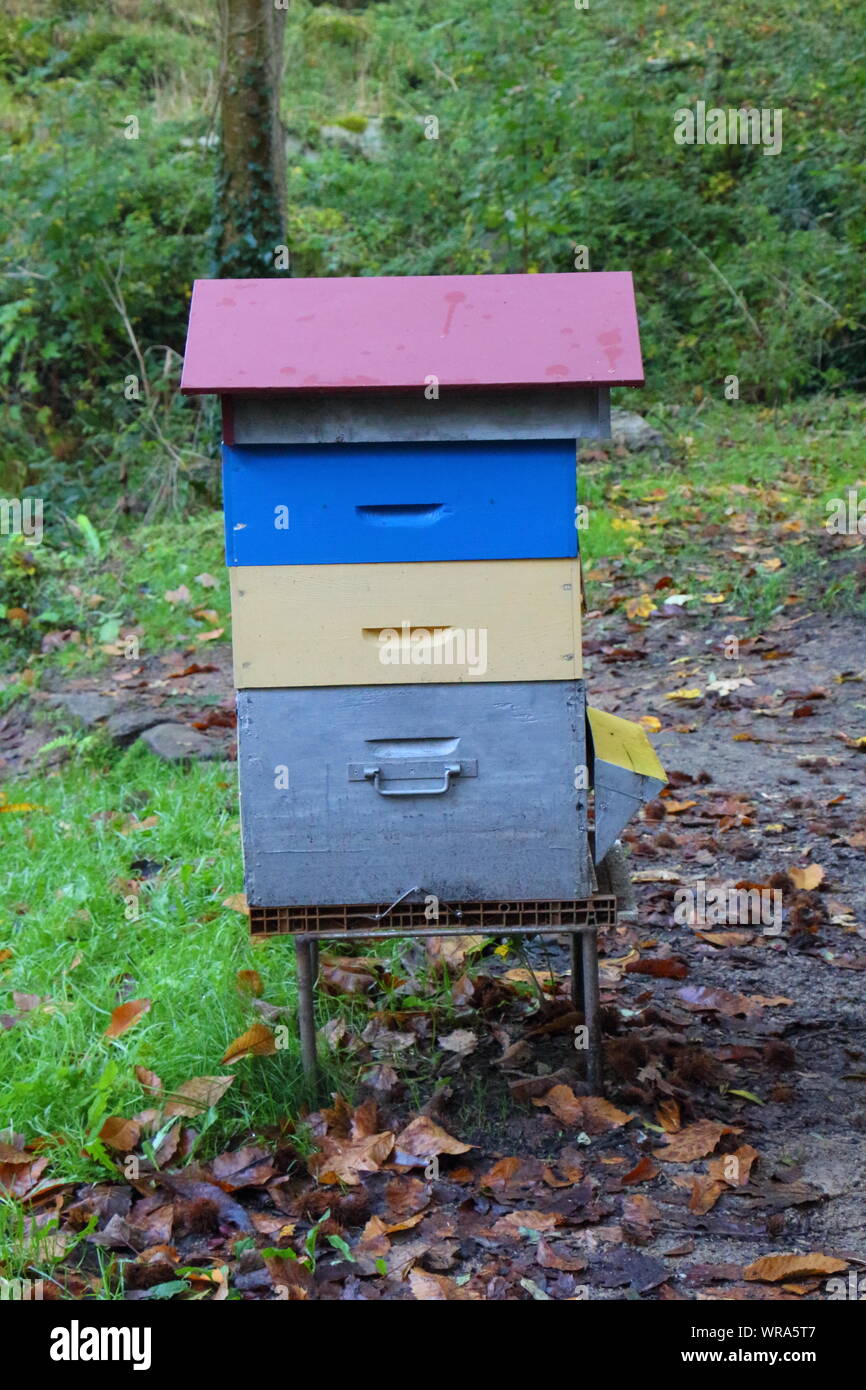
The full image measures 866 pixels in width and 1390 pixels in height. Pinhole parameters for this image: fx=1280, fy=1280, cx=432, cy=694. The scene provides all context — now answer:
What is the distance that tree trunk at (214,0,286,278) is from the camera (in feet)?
28.3

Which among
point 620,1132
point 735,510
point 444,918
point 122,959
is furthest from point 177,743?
point 735,510

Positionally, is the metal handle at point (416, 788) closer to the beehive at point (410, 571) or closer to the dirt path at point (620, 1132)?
the beehive at point (410, 571)

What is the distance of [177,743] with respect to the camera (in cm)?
564

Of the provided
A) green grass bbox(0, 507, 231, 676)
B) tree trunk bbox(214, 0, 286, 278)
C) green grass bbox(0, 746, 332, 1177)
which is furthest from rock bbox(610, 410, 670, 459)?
green grass bbox(0, 746, 332, 1177)

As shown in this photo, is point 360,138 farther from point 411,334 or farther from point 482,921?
point 482,921

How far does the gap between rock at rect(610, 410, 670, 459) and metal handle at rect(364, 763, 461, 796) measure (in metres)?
7.31

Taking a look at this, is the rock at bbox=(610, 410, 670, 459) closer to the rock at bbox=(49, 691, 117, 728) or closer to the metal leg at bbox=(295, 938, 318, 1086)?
the rock at bbox=(49, 691, 117, 728)

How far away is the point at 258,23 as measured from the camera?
8.59 metres

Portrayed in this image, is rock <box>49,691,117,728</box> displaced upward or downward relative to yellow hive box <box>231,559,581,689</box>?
downward

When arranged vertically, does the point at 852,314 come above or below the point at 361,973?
above

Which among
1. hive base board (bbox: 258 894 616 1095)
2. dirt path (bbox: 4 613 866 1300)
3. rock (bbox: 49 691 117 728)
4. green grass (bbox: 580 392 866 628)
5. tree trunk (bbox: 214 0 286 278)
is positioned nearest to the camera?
dirt path (bbox: 4 613 866 1300)

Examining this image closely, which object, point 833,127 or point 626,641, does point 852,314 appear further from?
point 626,641
